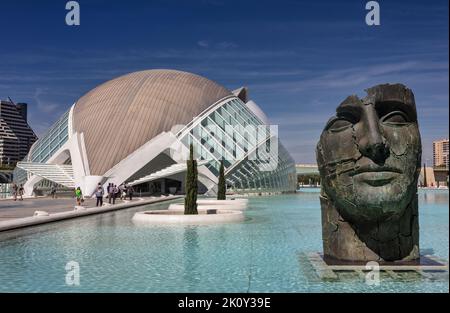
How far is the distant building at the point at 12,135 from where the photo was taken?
10201cm

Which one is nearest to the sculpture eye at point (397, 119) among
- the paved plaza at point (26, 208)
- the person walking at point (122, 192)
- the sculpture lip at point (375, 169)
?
the sculpture lip at point (375, 169)

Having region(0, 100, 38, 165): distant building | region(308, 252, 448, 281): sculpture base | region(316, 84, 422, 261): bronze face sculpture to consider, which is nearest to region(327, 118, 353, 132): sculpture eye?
region(316, 84, 422, 261): bronze face sculpture

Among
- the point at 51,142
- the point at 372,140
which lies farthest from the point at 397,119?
the point at 51,142

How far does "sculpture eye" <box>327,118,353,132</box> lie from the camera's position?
794 cm

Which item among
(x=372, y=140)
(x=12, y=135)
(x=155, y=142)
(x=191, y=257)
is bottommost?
(x=191, y=257)

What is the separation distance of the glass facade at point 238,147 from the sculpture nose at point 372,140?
A: 32.1 m

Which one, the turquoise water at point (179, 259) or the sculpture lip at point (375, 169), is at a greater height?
the sculpture lip at point (375, 169)

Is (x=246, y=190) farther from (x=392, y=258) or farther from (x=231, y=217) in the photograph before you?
(x=392, y=258)

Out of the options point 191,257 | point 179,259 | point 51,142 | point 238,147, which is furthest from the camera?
point 51,142

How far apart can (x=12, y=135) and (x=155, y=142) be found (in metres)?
77.3

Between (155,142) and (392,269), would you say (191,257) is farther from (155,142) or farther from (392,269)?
(155,142)

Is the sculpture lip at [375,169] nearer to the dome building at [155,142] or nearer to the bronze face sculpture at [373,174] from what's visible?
the bronze face sculpture at [373,174]

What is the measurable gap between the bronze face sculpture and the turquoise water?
960mm

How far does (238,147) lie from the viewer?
41.5m
